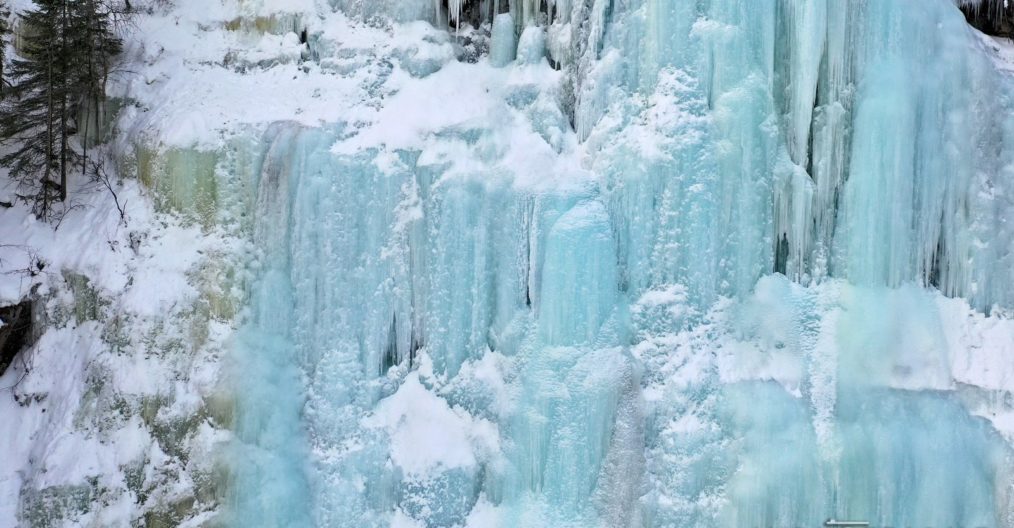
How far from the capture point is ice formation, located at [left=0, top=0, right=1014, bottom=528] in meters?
8.77

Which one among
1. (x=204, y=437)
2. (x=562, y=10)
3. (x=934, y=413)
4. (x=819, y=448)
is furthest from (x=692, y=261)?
(x=204, y=437)

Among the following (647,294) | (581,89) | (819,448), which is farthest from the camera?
(581,89)

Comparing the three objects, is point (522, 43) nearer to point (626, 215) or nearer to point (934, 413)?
point (626, 215)

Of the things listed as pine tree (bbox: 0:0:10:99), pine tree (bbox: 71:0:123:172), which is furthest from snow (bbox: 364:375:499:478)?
pine tree (bbox: 0:0:10:99)

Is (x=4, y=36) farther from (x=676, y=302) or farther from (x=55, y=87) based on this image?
(x=676, y=302)

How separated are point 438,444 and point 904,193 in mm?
5653

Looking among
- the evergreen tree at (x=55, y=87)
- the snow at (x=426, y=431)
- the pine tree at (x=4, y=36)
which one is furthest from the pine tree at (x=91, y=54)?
the snow at (x=426, y=431)

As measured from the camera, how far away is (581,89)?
9.91 meters

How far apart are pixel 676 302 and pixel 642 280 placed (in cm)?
43

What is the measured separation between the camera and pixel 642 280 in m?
9.30

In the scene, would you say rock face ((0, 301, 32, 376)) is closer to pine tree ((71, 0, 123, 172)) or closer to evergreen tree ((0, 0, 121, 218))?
evergreen tree ((0, 0, 121, 218))

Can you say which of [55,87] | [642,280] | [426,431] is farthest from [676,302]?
[55,87]

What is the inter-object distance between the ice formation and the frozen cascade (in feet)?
0.09

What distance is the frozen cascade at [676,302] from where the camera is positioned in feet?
28.7
